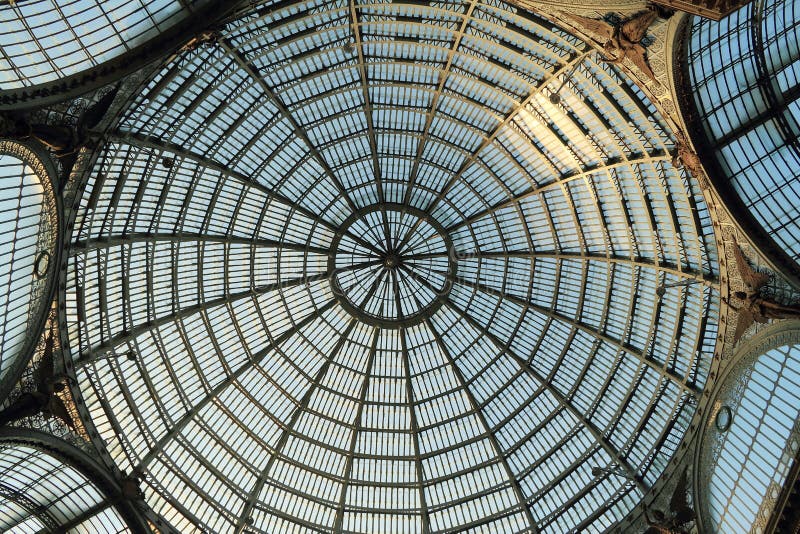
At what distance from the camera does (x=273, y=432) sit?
39156mm

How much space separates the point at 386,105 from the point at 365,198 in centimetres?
653

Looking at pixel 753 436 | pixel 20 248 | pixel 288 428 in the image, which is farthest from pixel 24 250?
pixel 753 436

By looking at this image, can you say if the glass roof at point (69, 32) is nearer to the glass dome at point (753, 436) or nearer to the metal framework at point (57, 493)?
the metal framework at point (57, 493)

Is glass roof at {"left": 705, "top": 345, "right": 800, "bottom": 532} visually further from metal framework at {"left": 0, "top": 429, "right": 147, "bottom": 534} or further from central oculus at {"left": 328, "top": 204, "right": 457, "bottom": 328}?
metal framework at {"left": 0, "top": 429, "right": 147, "bottom": 534}

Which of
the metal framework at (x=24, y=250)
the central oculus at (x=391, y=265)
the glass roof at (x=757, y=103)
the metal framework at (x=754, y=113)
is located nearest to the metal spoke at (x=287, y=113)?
the central oculus at (x=391, y=265)

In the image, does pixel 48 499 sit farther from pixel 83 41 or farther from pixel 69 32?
pixel 69 32

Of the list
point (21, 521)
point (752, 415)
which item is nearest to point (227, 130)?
point (21, 521)

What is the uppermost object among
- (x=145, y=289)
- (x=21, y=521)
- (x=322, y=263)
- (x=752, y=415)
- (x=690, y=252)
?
(x=322, y=263)

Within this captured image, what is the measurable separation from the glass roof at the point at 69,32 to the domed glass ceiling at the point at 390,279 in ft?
11.0

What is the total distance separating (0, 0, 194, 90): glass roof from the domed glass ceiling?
11.0ft

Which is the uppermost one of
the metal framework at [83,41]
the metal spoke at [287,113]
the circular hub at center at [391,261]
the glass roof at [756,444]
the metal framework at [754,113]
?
the metal spoke at [287,113]

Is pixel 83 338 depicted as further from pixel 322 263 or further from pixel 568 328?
pixel 568 328

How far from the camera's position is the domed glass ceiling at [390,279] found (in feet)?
94.6

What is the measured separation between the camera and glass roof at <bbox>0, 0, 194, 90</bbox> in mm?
20844
